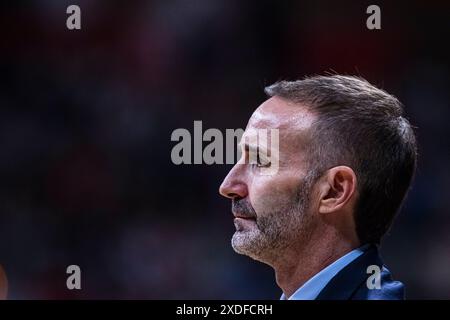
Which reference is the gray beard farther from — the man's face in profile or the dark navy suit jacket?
the dark navy suit jacket

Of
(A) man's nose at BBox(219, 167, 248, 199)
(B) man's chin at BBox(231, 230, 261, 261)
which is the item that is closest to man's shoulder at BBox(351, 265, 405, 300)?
(B) man's chin at BBox(231, 230, 261, 261)

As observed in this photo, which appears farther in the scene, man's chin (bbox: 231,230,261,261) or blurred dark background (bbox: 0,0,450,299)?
blurred dark background (bbox: 0,0,450,299)

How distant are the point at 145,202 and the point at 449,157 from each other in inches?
75.1

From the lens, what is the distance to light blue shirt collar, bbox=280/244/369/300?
7.06ft

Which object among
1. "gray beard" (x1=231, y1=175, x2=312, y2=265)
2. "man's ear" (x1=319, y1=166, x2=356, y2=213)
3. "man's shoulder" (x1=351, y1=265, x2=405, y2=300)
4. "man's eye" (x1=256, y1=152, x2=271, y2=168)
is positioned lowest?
"man's shoulder" (x1=351, y1=265, x2=405, y2=300)

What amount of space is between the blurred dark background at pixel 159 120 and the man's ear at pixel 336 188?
102 inches

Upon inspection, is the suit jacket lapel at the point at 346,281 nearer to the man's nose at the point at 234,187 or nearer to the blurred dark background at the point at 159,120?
the man's nose at the point at 234,187

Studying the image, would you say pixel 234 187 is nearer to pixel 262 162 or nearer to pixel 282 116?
pixel 262 162

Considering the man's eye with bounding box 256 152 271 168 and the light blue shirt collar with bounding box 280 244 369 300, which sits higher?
the man's eye with bounding box 256 152 271 168

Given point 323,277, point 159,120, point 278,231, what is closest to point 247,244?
point 278,231

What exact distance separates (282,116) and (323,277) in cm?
47

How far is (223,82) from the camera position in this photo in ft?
16.7
